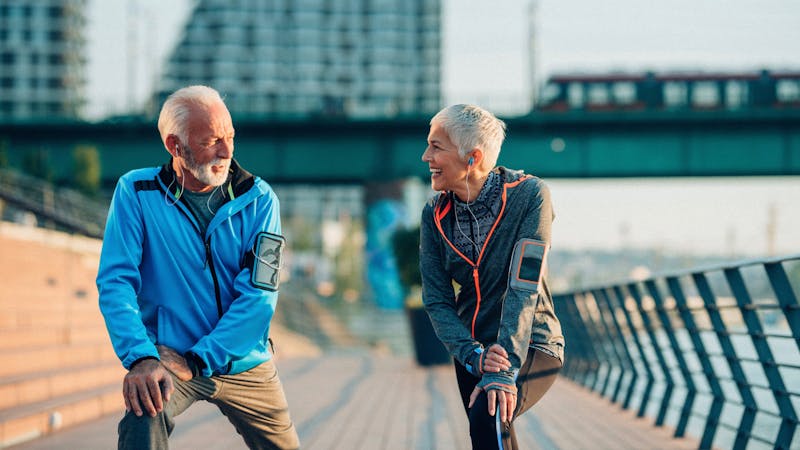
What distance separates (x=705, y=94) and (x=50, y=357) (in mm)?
30422

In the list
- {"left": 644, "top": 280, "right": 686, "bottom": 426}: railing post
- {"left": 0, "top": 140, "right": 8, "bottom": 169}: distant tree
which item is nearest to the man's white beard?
{"left": 644, "top": 280, "right": 686, "bottom": 426}: railing post

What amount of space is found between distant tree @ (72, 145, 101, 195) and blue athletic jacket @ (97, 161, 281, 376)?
35.2 m

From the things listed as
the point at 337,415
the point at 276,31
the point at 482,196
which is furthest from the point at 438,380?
the point at 276,31

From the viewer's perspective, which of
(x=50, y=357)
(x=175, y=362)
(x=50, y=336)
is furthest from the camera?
(x=50, y=336)

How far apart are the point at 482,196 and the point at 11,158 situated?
4001cm

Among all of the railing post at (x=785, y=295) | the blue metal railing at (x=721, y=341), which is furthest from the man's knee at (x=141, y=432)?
the railing post at (x=785, y=295)

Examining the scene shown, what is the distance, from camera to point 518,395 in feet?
10.9

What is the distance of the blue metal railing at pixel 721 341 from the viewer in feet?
17.7

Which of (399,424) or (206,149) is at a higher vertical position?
(206,149)

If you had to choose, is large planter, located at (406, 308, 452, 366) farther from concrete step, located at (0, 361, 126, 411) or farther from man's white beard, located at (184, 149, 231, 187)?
man's white beard, located at (184, 149, 231, 187)

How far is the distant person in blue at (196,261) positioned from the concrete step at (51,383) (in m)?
4.70

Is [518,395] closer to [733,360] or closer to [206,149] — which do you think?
[206,149]

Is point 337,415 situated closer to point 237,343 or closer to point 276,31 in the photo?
point 237,343

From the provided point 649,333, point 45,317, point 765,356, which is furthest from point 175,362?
point 45,317
